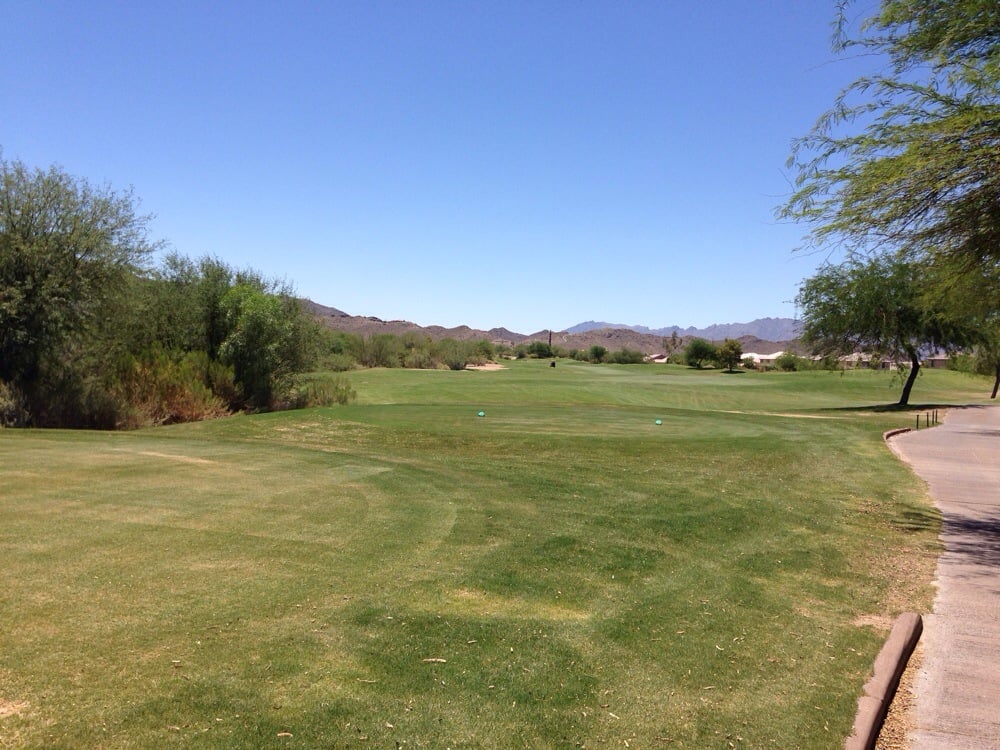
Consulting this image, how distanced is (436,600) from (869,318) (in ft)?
133

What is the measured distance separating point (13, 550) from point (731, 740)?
21.9 ft

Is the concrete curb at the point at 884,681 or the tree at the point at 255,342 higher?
the tree at the point at 255,342

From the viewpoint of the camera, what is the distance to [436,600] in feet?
21.0

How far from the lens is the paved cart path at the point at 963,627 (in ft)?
16.0

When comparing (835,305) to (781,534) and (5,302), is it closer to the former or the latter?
(781,534)

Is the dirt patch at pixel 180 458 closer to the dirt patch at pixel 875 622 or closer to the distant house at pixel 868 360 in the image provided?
the dirt patch at pixel 875 622

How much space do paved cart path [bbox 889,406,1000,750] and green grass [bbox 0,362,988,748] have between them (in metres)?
0.37

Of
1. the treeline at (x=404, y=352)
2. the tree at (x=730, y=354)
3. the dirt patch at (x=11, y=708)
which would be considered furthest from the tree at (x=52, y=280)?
the tree at (x=730, y=354)

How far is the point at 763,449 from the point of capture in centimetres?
1838

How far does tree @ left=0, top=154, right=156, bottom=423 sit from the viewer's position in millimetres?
22750

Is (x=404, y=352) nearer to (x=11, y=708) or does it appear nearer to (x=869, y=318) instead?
(x=869, y=318)

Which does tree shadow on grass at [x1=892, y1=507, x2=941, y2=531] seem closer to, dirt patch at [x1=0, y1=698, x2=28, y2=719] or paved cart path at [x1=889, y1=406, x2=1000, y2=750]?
paved cart path at [x1=889, y1=406, x2=1000, y2=750]

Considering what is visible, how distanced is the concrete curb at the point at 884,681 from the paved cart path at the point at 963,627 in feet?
0.47

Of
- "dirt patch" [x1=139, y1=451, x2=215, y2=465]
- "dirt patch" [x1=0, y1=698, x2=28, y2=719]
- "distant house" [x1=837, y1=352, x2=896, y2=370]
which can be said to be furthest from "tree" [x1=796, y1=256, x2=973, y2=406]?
"dirt patch" [x1=0, y1=698, x2=28, y2=719]
